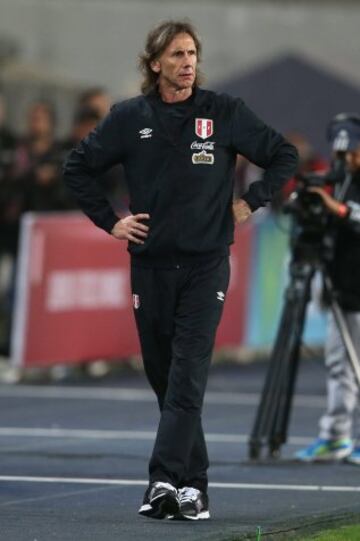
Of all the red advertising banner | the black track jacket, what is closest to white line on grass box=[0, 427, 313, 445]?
the red advertising banner

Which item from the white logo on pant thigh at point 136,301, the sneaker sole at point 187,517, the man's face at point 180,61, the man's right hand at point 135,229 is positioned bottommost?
the sneaker sole at point 187,517

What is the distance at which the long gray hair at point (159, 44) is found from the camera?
8992 mm

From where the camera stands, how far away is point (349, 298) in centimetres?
1190

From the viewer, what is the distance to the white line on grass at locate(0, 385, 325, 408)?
15680 mm

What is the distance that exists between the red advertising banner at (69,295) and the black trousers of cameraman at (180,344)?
772cm

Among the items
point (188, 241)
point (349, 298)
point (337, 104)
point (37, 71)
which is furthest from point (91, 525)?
point (37, 71)

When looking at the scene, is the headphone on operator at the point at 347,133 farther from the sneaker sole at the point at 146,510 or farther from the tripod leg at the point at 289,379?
the sneaker sole at the point at 146,510

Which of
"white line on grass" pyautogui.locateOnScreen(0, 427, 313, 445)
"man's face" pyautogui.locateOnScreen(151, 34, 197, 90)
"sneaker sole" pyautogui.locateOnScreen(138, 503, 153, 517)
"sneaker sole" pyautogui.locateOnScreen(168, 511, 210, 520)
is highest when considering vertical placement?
"man's face" pyautogui.locateOnScreen(151, 34, 197, 90)

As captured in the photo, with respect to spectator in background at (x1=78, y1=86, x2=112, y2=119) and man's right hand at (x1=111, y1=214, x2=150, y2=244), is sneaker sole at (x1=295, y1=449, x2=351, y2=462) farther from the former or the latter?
spectator in background at (x1=78, y1=86, x2=112, y2=119)

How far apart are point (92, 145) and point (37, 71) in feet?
51.9

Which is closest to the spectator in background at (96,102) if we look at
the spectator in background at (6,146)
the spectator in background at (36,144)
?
A: the spectator in background at (36,144)

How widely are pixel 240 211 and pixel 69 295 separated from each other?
319 inches

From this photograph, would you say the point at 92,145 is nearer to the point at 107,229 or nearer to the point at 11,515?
the point at 107,229

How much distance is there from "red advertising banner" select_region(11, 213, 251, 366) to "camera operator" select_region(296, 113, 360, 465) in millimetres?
5102
